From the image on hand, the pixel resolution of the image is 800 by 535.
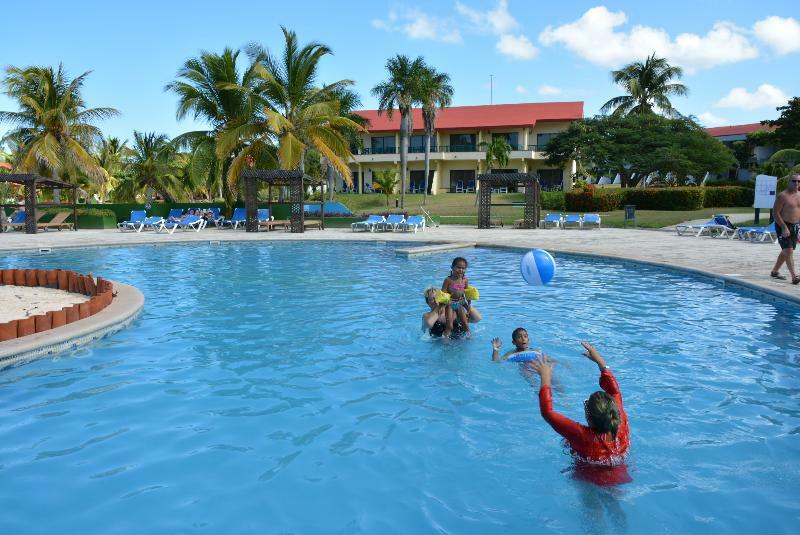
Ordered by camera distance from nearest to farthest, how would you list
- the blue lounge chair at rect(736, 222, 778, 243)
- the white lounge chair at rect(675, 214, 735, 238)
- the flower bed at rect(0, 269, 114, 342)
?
the flower bed at rect(0, 269, 114, 342)
the blue lounge chair at rect(736, 222, 778, 243)
the white lounge chair at rect(675, 214, 735, 238)

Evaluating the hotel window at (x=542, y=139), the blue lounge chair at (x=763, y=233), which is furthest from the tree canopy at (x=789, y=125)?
the blue lounge chair at (x=763, y=233)

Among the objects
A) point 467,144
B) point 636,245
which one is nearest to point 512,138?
point 467,144

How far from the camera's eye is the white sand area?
8.48m

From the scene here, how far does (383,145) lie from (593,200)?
85.3ft

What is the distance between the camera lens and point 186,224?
2909cm

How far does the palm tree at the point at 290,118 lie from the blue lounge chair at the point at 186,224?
8.24ft

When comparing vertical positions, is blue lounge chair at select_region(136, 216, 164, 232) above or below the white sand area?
above

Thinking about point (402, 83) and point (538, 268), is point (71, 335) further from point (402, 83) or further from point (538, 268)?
point (402, 83)

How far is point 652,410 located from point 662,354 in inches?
74.9

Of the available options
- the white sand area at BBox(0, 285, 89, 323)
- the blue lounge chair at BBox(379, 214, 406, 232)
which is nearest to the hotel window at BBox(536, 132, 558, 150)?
the blue lounge chair at BBox(379, 214, 406, 232)

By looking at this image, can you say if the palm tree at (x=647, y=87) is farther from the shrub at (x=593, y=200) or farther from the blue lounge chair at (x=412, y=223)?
the blue lounge chair at (x=412, y=223)

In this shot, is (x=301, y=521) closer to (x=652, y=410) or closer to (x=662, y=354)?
(x=652, y=410)

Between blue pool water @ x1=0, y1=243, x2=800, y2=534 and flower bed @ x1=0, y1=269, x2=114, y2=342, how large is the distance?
526 mm

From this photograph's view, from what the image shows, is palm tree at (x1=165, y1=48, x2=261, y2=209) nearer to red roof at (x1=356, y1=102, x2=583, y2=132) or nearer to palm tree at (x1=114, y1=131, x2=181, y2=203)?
palm tree at (x1=114, y1=131, x2=181, y2=203)
